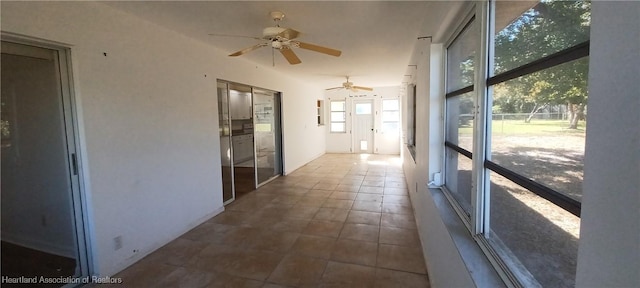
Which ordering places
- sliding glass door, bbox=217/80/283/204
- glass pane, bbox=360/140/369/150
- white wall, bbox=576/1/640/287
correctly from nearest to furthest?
white wall, bbox=576/1/640/287 → sliding glass door, bbox=217/80/283/204 → glass pane, bbox=360/140/369/150

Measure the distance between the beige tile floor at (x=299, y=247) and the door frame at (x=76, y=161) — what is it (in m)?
0.34

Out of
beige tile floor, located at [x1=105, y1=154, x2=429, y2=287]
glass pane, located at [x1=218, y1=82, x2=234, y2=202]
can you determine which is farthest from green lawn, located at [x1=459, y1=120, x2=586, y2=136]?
glass pane, located at [x1=218, y1=82, x2=234, y2=202]

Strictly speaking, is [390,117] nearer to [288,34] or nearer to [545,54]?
[288,34]

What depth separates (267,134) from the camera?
5.66 meters

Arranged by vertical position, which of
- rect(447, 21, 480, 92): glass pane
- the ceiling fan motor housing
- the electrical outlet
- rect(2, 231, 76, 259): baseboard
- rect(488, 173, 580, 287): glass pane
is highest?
the ceiling fan motor housing

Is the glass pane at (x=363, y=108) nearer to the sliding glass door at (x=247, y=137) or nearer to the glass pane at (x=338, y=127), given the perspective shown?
the glass pane at (x=338, y=127)

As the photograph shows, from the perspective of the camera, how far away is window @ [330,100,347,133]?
9592 millimetres

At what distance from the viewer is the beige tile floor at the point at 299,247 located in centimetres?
229

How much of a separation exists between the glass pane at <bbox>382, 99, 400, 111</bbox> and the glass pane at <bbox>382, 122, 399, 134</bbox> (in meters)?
0.50

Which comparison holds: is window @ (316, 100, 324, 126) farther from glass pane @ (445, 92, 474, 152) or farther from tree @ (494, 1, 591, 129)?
tree @ (494, 1, 591, 129)

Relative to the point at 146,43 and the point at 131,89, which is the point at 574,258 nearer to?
the point at 131,89

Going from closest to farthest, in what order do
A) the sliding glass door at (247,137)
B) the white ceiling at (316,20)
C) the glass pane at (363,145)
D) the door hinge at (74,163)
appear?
1. the door hinge at (74,163)
2. the white ceiling at (316,20)
3. the sliding glass door at (247,137)
4. the glass pane at (363,145)

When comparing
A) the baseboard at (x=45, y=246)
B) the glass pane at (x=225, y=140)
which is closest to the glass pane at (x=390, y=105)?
the glass pane at (x=225, y=140)

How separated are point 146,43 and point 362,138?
7581mm
